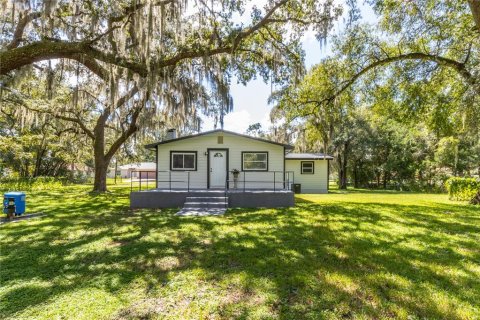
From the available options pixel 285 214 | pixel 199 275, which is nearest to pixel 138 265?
pixel 199 275

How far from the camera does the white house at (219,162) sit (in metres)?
12.9

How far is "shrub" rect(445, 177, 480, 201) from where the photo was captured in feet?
42.9

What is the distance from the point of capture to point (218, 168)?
1299cm

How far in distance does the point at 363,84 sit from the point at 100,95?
44.9 ft

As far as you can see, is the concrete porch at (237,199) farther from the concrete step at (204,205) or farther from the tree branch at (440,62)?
the tree branch at (440,62)

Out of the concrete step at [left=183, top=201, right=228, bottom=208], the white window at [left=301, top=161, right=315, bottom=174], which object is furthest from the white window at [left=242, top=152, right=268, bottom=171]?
the white window at [left=301, top=161, right=315, bottom=174]

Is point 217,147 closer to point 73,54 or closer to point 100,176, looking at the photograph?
point 73,54

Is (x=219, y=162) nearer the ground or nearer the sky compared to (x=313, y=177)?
nearer the sky

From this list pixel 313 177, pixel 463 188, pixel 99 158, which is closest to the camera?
pixel 463 188

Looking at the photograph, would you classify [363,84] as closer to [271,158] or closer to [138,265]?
[271,158]

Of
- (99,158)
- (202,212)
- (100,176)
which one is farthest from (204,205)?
(99,158)

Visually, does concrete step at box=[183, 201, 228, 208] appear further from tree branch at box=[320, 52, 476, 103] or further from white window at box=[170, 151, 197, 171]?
tree branch at box=[320, 52, 476, 103]

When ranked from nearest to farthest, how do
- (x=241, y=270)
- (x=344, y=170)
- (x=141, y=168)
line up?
(x=241, y=270) < (x=344, y=170) < (x=141, y=168)

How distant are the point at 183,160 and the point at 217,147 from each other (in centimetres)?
181
